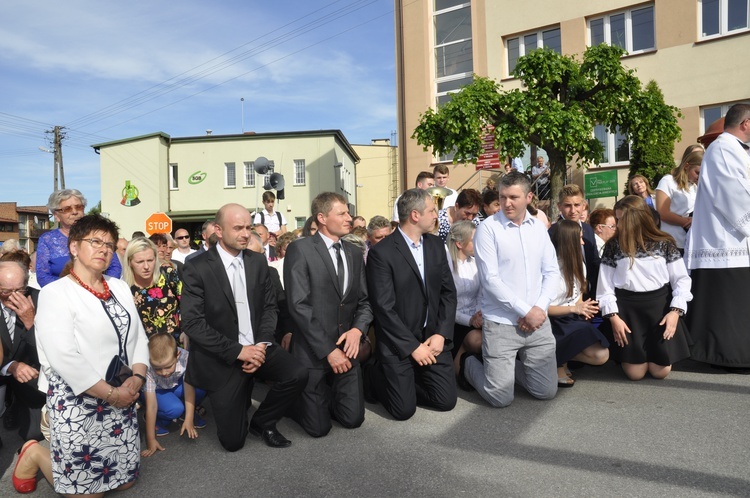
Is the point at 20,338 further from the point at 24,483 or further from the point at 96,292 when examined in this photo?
the point at 96,292

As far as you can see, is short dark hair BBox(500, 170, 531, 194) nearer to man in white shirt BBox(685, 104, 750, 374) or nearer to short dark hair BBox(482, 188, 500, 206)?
man in white shirt BBox(685, 104, 750, 374)

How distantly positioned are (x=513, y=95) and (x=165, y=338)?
11783 mm

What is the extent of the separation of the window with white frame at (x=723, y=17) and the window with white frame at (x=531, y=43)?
4.47m

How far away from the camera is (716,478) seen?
3484mm

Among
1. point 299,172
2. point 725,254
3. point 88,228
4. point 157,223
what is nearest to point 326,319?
point 88,228

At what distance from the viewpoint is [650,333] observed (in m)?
5.51

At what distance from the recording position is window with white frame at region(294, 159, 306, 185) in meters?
38.9

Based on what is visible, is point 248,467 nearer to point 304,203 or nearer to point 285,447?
point 285,447

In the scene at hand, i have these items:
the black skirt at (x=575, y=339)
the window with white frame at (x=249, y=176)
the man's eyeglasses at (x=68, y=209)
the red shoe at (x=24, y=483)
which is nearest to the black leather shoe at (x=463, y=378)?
the black skirt at (x=575, y=339)

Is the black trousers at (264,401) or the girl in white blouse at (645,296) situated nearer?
the black trousers at (264,401)

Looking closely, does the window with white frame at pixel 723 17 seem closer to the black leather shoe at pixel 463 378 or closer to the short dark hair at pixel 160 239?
the black leather shoe at pixel 463 378

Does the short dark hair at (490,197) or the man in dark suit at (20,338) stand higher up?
the short dark hair at (490,197)

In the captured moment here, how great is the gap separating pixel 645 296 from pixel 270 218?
26.0 feet

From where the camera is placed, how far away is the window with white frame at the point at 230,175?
39.6 m
